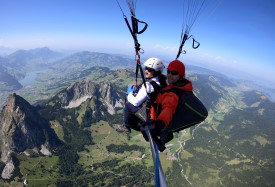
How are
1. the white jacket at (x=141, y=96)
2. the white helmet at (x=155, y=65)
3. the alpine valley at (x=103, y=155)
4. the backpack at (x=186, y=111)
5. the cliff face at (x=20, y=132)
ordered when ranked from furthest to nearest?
the cliff face at (x=20, y=132) < the alpine valley at (x=103, y=155) < the white helmet at (x=155, y=65) < the white jacket at (x=141, y=96) < the backpack at (x=186, y=111)

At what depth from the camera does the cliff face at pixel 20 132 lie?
139000 millimetres

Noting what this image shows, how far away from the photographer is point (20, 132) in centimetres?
14575

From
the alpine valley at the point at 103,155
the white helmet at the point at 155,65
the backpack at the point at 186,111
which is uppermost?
the white helmet at the point at 155,65

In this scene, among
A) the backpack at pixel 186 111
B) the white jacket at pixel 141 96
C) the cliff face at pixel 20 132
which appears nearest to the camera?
the backpack at pixel 186 111

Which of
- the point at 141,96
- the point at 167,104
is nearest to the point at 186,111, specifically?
the point at 167,104

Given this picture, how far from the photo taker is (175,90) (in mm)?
6641

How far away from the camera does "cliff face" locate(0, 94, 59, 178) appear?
456ft

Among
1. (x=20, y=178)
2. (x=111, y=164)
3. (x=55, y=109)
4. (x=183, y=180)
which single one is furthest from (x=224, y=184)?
(x=55, y=109)

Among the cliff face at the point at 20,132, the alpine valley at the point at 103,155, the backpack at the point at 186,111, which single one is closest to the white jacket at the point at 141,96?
the backpack at the point at 186,111

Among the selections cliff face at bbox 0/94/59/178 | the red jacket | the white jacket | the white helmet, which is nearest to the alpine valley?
cliff face at bbox 0/94/59/178

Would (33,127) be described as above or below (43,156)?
above

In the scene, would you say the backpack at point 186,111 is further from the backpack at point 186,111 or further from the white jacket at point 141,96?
the white jacket at point 141,96

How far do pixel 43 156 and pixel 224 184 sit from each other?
4679 inches

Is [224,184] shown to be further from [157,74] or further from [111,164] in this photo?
[157,74]
